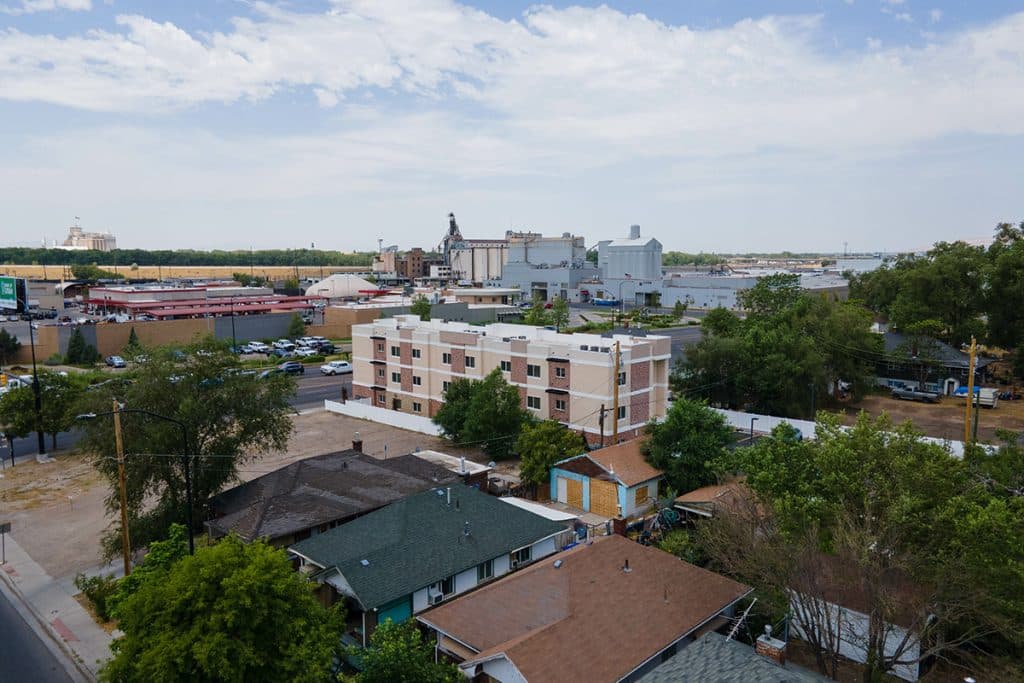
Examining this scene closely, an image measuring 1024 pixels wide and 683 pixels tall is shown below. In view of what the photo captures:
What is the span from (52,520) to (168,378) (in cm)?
1009

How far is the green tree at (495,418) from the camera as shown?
131ft

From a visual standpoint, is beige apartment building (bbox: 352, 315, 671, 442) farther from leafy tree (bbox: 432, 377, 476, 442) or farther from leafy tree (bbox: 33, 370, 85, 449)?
leafy tree (bbox: 33, 370, 85, 449)

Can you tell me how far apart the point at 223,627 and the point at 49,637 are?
428 inches

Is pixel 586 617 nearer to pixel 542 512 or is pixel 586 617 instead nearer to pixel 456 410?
pixel 542 512

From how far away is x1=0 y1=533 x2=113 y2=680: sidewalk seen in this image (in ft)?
67.0

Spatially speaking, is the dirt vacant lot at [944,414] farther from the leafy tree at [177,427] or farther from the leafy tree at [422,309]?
Answer: the leafy tree at [422,309]

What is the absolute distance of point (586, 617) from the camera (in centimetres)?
1784

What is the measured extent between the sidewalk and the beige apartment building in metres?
26.7

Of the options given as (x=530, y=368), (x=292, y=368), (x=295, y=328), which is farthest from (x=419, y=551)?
(x=295, y=328)

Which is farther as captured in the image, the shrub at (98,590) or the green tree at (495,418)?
the green tree at (495,418)

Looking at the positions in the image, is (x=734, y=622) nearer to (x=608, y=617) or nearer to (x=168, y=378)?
(x=608, y=617)

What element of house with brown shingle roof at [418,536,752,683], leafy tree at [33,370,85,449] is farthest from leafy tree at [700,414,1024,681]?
leafy tree at [33,370,85,449]

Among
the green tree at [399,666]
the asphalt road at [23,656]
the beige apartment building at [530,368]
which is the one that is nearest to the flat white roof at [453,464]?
the beige apartment building at [530,368]

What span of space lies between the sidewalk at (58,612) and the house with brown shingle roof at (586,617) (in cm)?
1030
